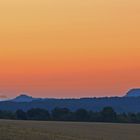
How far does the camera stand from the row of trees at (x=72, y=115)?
334 feet

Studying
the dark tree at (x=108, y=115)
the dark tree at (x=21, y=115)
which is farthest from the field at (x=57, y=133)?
the dark tree at (x=21, y=115)

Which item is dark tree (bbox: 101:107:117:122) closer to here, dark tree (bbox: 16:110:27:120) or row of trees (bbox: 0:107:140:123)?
row of trees (bbox: 0:107:140:123)

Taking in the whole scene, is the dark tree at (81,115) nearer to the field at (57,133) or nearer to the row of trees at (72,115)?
the row of trees at (72,115)

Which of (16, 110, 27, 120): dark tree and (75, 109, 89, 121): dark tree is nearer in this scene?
(75, 109, 89, 121): dark tree

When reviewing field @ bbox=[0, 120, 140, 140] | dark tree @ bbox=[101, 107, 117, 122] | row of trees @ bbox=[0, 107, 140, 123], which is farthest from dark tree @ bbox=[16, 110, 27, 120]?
field @ bbox=[0, 120, 140, 140]

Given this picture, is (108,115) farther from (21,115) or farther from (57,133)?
(57,133)

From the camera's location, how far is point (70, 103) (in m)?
161

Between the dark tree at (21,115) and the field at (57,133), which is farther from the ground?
the dark tree at (21,115)

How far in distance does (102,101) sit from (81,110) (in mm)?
61313

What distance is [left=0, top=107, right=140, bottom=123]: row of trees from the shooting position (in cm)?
10175

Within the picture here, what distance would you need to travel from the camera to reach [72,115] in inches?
4208

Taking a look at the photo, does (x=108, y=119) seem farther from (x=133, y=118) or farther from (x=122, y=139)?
(x=122, y=139)

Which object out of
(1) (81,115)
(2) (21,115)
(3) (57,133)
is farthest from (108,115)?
(3) (57,133)

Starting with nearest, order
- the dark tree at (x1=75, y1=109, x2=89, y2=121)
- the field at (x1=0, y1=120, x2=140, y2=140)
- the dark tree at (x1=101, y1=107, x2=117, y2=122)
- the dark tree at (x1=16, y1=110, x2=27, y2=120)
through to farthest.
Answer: the field at (x1=0, y1=120, x2=140, y2=140), the dark tree at (x1=101, y1=107, x2=117, y2=122), the dark tree at (x1=75, y1=109, x2=89, y2=121), the dark tree at (x1=16, y1=110, x2=27, y2=120)
